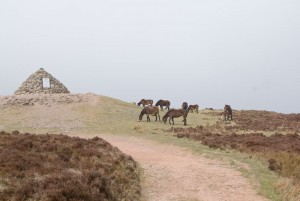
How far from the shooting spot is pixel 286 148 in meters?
24.1

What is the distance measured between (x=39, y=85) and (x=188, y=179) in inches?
1595

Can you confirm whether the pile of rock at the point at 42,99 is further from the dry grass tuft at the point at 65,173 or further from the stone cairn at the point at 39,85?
the dry grass tuft at the point at 65,173

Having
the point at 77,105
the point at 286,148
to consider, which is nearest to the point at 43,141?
the point at 286,148

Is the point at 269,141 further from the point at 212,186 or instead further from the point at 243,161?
the point at 212,186

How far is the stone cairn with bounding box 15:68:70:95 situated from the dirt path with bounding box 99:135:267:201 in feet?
108

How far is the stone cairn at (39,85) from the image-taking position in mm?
51750

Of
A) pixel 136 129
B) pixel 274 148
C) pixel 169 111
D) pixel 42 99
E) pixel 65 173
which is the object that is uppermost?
pixel 42 99

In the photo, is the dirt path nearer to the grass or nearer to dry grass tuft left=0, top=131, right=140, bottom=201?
the grass

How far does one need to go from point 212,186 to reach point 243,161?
5240mm

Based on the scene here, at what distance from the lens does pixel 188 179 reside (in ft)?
52.7

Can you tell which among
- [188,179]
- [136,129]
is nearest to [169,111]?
[136,129]

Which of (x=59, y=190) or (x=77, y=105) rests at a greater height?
(x=77, y=105)

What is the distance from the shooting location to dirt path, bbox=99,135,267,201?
1397cm

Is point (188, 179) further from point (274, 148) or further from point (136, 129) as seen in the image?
point (136, 129)
